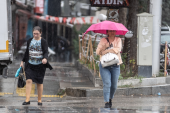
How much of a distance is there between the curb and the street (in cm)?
14

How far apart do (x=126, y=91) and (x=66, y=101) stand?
62.6 inches

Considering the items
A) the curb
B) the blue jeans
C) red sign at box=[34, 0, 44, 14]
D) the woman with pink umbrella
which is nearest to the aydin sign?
the curb

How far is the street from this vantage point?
5953 millimetres

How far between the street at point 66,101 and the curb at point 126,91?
140mm

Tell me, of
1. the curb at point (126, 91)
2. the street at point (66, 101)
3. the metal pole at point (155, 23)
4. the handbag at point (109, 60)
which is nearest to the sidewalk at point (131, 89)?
the curb at point (126, 91)

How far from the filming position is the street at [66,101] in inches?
234

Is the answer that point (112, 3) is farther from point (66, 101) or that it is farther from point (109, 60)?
point (109, 60)

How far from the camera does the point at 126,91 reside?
8.02 meters

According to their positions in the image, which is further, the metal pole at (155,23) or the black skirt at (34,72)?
the metal pole at (155,23)

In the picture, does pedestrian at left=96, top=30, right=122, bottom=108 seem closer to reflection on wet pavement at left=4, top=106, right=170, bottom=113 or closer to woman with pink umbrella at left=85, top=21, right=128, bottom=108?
woman with pink umbrella at left=85, top=21, right=128, bottom=108

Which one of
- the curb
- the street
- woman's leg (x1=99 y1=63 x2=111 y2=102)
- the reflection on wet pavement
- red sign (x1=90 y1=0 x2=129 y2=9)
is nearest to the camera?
the reflection on wet pavement

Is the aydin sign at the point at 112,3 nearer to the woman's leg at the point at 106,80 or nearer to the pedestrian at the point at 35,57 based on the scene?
the pedestrian at the point at 35,57

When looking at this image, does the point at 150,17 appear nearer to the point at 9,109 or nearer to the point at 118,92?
the point at 118,92

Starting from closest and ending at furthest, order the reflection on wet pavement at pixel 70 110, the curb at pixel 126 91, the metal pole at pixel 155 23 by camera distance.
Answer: the reflection on wet pavement at pixel 70 110 < the curb at pixel 126 91 < the metal pole at pixel 155 23
